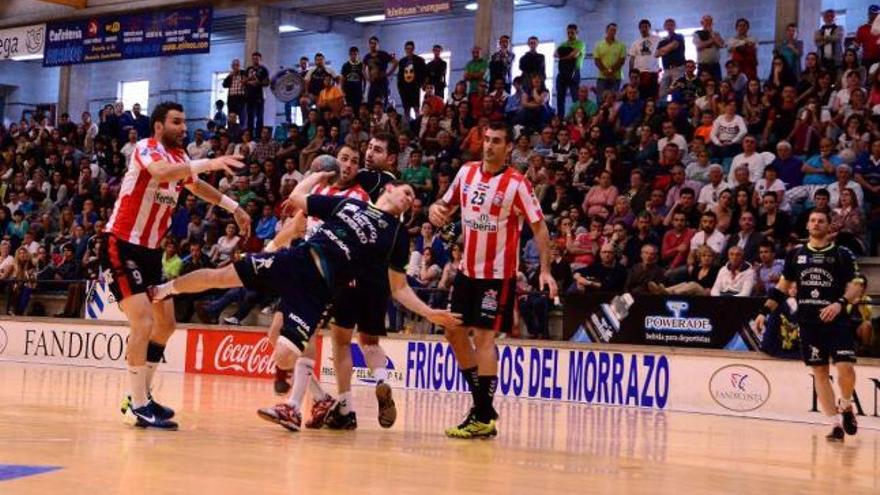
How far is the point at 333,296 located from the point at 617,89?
13634 mm

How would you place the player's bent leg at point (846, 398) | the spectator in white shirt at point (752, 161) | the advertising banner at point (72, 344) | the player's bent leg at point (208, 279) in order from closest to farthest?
the player's bent leg at point (208, 279)
the player's bent leg at point (846, 398)
the spectator in white shirt at point (752, 161)
the advertising banner at point (72, 344)

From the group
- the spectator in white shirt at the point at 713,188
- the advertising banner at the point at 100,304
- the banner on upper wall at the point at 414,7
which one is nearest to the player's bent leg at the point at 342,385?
the spectator in white shirt at the point at 713,188

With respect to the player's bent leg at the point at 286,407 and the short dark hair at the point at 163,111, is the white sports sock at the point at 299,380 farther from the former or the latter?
the short dark hair at the point at 163,111

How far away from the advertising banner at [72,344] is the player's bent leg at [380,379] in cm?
975

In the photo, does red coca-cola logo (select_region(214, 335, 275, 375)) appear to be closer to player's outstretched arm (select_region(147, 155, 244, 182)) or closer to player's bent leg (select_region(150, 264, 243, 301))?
player's outstretched arm (select_region(147, 155, 244, 182))

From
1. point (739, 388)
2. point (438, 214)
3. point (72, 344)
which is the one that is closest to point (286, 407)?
point (438, 214)

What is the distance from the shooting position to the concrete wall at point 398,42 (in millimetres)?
25125

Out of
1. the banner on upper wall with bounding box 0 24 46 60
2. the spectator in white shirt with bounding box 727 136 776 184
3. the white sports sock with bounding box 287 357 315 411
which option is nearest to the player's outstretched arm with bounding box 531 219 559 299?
the white sports sock with bounding box 287 357 315 411

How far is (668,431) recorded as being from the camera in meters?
11.2

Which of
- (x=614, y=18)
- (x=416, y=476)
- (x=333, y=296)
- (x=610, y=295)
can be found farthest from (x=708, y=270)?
(x=614, y=18)

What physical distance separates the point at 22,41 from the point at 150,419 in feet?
76.8

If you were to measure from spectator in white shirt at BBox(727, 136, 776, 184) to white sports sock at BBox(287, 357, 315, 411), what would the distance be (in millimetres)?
8993

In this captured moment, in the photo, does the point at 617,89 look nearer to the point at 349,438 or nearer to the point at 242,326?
the point at 242,326

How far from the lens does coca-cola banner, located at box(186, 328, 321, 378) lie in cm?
1791
